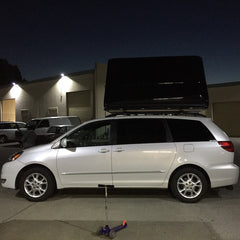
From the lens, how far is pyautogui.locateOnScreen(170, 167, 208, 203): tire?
16.5ft

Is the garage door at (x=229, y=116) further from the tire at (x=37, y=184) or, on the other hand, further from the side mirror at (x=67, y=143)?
the tire at (x=37, y=184)

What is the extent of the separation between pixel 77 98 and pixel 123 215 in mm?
18610

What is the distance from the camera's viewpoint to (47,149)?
17.2 feet

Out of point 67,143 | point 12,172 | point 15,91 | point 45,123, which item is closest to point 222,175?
point 67,143

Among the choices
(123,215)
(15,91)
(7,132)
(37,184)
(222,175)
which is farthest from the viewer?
(15,91)

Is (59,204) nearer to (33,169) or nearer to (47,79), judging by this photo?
(33,169)

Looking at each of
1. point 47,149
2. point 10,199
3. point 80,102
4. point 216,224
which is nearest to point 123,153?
point 47,149

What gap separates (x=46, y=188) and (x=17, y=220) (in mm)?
1004

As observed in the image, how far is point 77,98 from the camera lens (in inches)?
881

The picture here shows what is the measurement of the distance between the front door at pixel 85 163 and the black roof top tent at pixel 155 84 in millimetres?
1240

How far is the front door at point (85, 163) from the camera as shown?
5102mm

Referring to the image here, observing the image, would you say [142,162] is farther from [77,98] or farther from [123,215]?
[77,98]

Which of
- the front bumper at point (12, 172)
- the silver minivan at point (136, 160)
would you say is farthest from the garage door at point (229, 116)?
the front bumper at point (12, 172)

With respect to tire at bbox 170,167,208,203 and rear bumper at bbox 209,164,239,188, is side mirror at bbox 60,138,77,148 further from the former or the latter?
rear bumper at bbox 209,164,239,188
